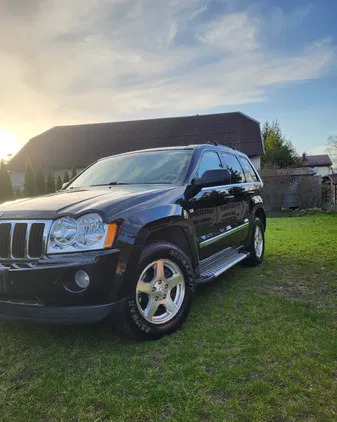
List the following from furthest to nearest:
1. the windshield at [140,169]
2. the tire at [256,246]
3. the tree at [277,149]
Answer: the tree at [277,149] → the tire at [256,246] → the windshield at [140,169]

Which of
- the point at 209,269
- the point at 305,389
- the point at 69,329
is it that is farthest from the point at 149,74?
the point at 305,389

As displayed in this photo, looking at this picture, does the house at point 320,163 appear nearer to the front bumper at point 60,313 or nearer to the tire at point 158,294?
the tire at point 158,294

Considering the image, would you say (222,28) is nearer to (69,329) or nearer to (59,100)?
(59,100)

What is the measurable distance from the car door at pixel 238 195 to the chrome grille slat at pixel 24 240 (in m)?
2.73

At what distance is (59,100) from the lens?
1251cm

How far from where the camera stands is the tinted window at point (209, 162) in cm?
430

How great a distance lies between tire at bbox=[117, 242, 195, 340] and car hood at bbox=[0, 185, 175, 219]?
0.46 metres

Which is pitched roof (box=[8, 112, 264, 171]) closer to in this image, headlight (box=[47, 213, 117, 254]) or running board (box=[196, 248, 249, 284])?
running board (box=[196, 248, 249, 284])

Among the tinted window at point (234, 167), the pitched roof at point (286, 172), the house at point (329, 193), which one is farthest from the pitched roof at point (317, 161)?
the tinted window at point (234, 167)

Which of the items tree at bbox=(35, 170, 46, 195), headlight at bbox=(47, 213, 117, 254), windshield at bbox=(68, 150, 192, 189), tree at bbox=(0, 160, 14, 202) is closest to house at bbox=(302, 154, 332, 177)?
tree at bbox=(35, 170, 46, 195)

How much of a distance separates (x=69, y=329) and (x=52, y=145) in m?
30.1

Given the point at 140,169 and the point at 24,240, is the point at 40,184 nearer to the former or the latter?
the point at 140,169

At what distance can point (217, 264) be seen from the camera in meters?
4.32

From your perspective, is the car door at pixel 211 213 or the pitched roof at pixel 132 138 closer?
the car door at pixel 211 213
